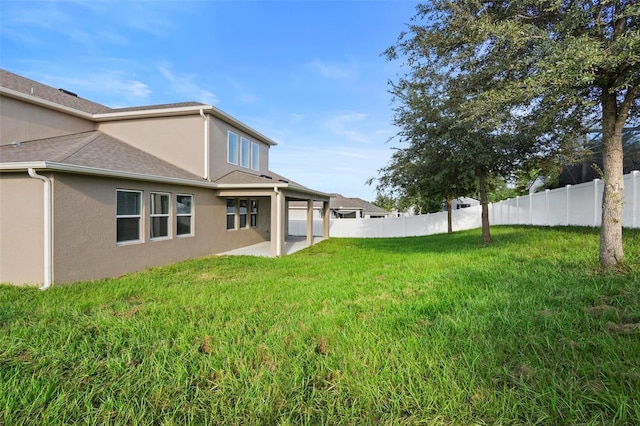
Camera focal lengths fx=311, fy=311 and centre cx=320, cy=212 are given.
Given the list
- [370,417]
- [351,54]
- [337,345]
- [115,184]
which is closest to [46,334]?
[337,345]

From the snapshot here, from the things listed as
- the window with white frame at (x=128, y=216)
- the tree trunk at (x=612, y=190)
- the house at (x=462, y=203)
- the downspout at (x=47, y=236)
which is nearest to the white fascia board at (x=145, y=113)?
the window with white frame at (x=128, y=216)

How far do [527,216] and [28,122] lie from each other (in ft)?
68.1

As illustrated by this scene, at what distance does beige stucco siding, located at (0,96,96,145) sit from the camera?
8742mm

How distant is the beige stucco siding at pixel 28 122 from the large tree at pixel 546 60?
34.6ft

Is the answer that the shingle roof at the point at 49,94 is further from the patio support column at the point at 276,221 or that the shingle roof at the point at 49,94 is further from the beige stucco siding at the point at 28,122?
the patio support column at the point at 276,221

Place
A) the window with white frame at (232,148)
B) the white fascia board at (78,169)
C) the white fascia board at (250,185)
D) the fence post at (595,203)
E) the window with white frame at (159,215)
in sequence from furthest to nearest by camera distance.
Result: the window with white frame at (232,148)
the white fascia board at (250,185)
the fence post at (595,203)
the window with white frame at (159,215)
the white fascia board at (78,169)

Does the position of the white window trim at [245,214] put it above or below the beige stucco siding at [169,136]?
below

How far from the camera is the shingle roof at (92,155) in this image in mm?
7293

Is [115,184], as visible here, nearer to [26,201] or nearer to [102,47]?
[26,201]

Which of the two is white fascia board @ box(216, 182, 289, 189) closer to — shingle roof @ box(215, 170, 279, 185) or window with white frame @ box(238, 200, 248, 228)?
shingle roof @ box(215, 170, 279, 185)

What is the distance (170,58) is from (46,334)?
12036 mm

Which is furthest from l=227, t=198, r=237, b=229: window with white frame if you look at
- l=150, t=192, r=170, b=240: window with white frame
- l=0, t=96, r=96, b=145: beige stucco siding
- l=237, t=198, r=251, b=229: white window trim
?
l=0, t=96, r=96, b=145: beige stucco siding

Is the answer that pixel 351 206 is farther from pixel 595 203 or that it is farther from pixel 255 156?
pixel 595 203

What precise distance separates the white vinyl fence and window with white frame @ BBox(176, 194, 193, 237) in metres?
11.5
